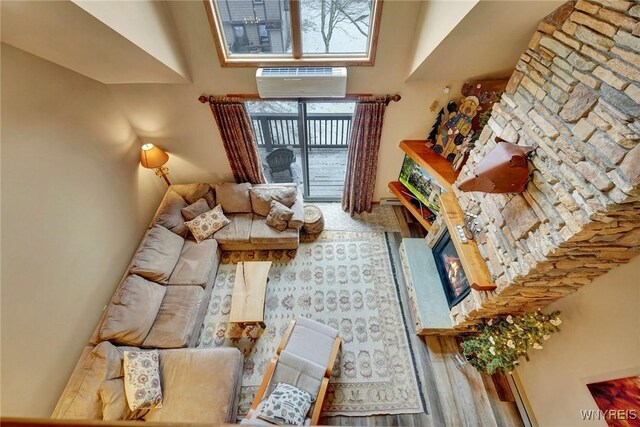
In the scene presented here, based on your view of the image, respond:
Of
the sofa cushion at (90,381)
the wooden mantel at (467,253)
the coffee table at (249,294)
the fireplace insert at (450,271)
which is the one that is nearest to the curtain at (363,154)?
the wooden mantel at (467,253)

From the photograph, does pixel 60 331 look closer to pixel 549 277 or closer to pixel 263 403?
pixel 263 403

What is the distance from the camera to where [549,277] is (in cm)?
208

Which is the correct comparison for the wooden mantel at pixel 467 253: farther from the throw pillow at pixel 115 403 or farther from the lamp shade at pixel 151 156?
the lamp shade at pixel 151 156

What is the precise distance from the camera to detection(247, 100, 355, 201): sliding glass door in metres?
4.21

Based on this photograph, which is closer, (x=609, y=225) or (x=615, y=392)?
(x=609, y=225)

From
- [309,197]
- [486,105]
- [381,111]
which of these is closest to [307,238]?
[309,197]

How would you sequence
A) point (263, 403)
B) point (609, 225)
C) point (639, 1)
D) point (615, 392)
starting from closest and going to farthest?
1. point (639, 1)
2. point (609, 225)
3. point (615, 392)
4. point (263, 403)

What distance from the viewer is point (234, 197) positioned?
160 inches

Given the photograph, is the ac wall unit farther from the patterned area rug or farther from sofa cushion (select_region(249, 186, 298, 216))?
the patterned area rug

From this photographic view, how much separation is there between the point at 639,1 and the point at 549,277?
5.62ft

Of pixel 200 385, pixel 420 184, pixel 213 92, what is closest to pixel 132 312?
pixel 200 385

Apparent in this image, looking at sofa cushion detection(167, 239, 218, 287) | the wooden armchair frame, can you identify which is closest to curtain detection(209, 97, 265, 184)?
sofa cushion detection(167, 239, 218, 287)

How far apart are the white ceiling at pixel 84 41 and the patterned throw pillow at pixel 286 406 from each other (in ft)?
10.1

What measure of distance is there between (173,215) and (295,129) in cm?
233
